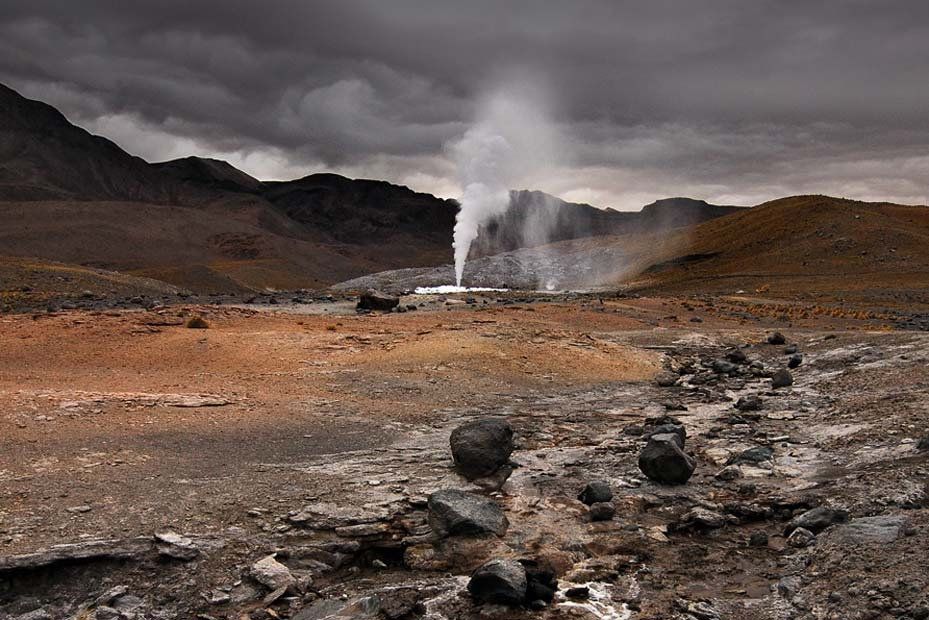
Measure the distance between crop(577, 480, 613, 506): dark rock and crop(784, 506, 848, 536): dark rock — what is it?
2177 mm

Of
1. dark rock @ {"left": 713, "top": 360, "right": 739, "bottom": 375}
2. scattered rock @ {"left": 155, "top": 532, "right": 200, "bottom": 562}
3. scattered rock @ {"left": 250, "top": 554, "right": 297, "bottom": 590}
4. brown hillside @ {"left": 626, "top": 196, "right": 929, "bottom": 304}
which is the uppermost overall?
brown hillside @ {"left": 626, "top": 196, "right": 929, "bottom": 304}

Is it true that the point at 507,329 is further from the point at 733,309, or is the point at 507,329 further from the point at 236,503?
the point at 733,309

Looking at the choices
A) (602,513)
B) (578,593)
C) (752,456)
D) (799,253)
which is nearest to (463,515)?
(578,593)

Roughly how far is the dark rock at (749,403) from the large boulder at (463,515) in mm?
8513

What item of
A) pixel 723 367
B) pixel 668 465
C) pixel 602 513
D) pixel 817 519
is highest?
pixel 723 367

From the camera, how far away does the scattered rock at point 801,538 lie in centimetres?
766

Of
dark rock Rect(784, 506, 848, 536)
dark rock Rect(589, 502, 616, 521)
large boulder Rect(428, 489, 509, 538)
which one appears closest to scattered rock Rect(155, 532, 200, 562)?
large boulder Rect(428, 489, 509, 538)

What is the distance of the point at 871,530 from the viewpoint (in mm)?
7328

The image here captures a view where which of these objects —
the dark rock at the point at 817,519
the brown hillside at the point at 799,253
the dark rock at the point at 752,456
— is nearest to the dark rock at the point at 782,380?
the dark rock at the point at 752,456

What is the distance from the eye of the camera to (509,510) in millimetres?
8852

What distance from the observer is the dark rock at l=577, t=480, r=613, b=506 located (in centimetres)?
899

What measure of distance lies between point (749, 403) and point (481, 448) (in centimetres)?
782

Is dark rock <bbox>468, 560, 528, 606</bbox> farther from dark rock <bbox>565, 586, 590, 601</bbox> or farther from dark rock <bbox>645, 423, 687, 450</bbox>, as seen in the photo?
dark rock <bbox>645, 423, 687, 450</bbox>

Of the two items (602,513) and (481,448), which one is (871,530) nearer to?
(602,513)
